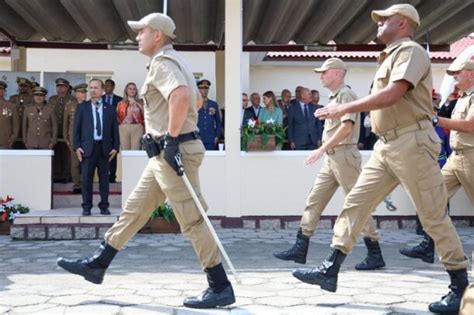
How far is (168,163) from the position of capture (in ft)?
14.6

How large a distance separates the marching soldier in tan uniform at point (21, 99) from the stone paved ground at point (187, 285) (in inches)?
138

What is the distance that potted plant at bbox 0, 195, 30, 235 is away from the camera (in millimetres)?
8945

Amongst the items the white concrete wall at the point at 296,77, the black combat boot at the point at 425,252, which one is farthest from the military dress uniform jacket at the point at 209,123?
the white concrete wall at the point at 296,77

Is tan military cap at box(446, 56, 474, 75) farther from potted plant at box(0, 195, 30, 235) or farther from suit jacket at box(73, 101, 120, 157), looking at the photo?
potted plant at box(0, 195, 30, 235)

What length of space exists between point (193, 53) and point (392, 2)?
5.38m

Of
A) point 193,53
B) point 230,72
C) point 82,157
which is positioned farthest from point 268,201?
point 193,53

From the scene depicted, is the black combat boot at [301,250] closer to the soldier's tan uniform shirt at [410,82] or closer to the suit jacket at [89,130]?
the soldier's tan uniform shirt at [410,82]

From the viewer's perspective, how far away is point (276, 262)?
654 cm

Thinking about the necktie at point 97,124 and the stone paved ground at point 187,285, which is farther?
the necktie at point 97,124

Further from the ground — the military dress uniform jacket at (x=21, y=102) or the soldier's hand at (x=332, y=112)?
the military dress uniform jacket at (x=21, y=102)

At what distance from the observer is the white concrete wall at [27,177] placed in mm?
9484

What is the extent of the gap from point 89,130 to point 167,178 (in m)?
4.89

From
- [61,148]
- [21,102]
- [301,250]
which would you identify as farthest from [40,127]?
[301,250]

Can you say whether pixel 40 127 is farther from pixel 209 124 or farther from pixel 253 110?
pixel 253 110
